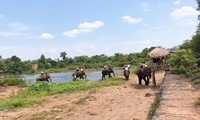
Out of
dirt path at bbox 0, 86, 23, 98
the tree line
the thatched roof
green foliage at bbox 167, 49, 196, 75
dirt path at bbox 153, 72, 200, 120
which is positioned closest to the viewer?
dirt path at bbox 153, 72, 200, 120

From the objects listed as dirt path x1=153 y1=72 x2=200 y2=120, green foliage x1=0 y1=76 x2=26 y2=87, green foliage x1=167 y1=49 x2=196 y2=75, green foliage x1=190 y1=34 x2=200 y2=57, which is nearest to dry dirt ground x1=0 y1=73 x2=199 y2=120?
dirt path x1=153 y1=72 x2=200 y2=120

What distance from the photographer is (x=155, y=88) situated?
22500mm

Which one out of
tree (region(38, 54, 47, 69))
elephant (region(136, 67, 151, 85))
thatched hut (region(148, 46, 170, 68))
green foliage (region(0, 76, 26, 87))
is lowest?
green foliage (region(0, 76, 26, 87))

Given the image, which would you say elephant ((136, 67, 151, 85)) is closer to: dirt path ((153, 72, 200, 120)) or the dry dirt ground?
the dry dirt ground

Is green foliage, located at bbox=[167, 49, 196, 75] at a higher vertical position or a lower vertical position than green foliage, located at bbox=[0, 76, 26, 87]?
higher

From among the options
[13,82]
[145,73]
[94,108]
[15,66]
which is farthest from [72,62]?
[94,108]

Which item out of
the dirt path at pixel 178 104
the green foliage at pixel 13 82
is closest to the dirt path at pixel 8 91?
the green foliage at pixel 13 82

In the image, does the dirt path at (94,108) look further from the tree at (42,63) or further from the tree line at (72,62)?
the tree at (42,63)

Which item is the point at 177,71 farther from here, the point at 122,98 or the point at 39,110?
the point at 39,110

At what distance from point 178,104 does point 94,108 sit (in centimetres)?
424

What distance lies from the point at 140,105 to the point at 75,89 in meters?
8.24

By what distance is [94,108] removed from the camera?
642 inches

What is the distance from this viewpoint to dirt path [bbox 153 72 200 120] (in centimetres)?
1113

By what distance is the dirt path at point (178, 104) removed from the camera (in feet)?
36.5
